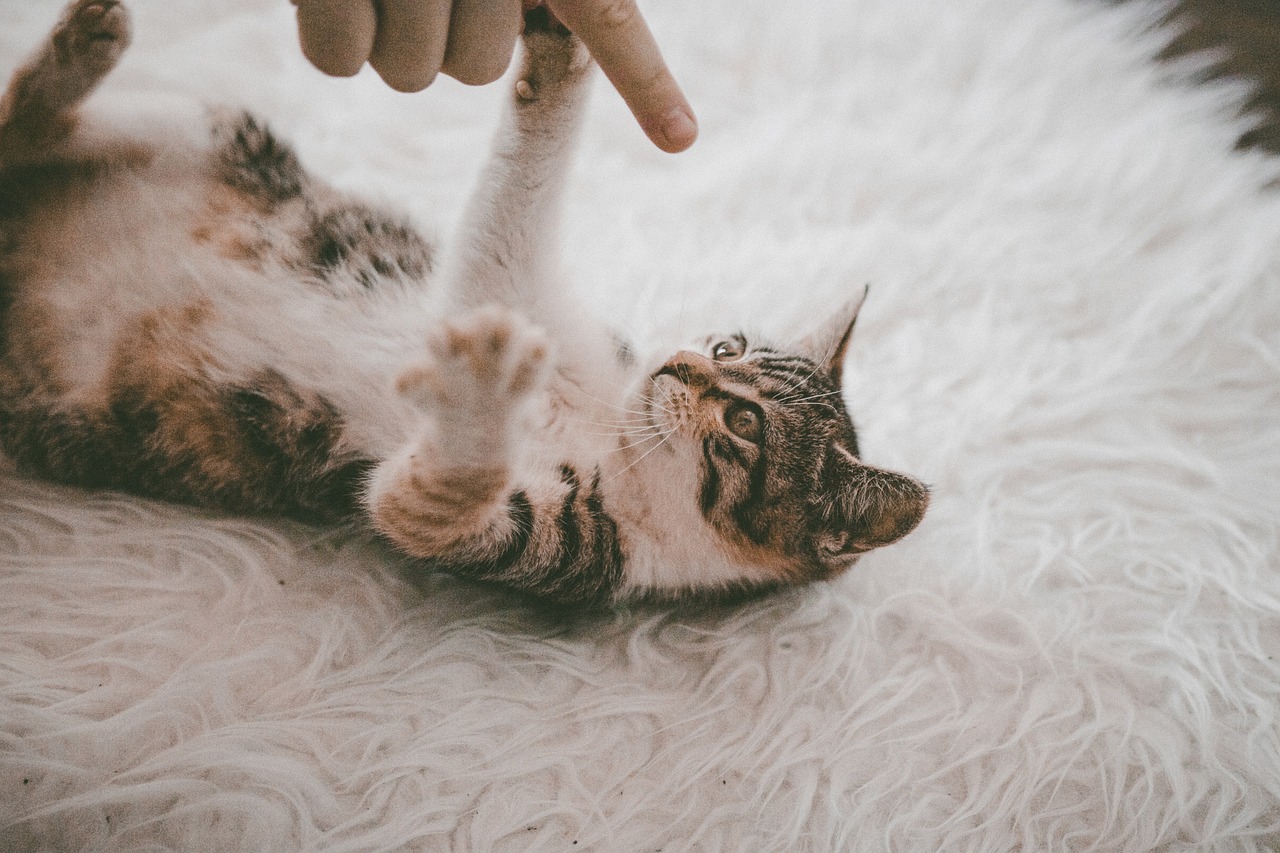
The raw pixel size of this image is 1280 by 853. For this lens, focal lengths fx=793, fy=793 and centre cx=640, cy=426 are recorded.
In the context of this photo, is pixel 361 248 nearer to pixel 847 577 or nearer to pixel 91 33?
pixel 91 33

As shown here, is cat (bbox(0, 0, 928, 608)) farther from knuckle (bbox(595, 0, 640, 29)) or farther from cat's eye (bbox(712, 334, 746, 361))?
knuckle (bbox(595, 0, 640, 29))

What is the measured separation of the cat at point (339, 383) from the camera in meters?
0.72

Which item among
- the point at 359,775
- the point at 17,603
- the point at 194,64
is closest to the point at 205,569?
the point at 17,603

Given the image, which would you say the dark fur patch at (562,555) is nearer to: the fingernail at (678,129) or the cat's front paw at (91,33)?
the fingernail at (678,129)

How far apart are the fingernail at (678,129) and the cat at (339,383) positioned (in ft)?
0.85

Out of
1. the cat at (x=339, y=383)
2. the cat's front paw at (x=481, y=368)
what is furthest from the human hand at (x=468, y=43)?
the cat at (x=339, y=383)

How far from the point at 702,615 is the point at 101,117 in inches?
31.4

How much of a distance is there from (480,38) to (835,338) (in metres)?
0.52

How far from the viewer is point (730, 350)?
2.82ft

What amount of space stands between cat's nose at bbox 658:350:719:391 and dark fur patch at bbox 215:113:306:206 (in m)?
0.46

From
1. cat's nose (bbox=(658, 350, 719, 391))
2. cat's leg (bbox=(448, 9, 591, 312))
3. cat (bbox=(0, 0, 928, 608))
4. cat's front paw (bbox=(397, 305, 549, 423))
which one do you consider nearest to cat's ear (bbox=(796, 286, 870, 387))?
cat (bbox=(0, 0, 928, 608))

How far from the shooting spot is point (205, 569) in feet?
2.18

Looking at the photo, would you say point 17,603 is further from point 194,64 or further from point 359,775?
point 194,64

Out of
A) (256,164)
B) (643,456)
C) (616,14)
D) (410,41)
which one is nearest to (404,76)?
(410,41)
